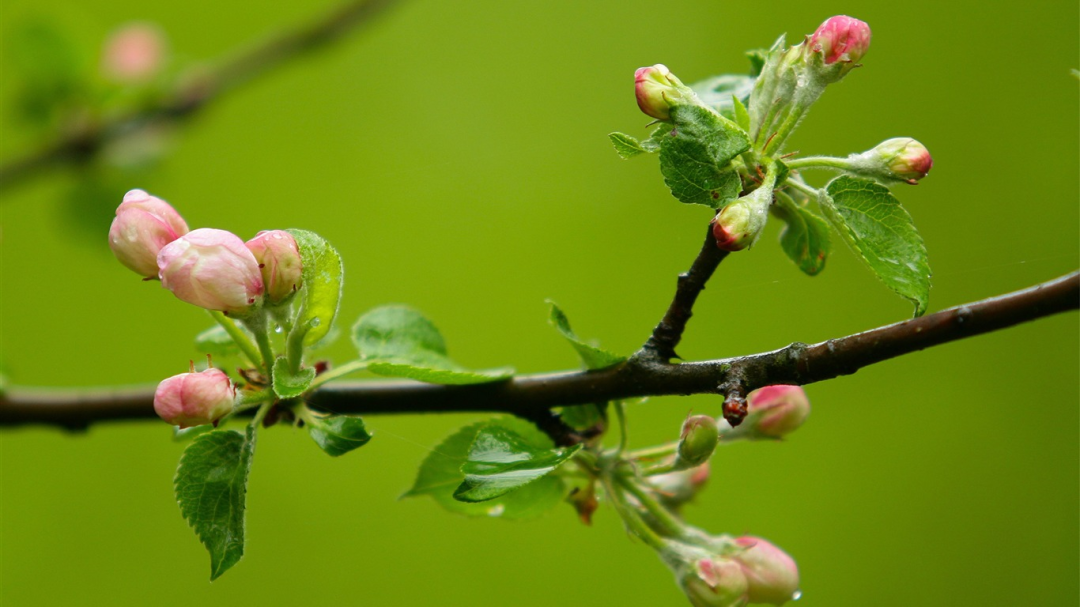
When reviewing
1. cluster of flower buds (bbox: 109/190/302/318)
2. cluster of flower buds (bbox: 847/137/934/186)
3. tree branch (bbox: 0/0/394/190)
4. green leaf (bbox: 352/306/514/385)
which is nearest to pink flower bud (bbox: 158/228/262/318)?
cluster of flower buds (bbox: 109/190/302/318)

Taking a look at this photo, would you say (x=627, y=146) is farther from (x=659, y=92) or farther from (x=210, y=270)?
(x=210, y=270)

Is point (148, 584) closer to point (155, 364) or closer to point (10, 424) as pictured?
point (155, 364)

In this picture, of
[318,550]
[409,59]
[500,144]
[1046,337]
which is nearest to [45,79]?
[318,550]

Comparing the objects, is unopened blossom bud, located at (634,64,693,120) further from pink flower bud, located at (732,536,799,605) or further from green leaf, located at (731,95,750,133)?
pink flower bud, located at (732,536,799,605)

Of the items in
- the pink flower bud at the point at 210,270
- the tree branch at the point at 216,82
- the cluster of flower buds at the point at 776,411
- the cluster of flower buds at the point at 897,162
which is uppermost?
the tree branch at the point at 216,82

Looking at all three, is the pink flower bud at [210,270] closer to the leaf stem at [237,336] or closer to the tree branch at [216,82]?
the leaf stem at [237,336]

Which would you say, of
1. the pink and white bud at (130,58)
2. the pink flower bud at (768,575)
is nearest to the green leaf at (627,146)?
the pink flower bud at (768,575)

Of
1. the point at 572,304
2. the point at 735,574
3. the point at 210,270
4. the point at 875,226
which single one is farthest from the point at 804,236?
the point at 572,304
